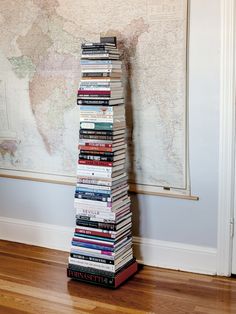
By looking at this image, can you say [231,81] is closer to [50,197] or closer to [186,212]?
[186,212]

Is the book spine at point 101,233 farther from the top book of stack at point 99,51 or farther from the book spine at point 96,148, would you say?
the top book of stack at point 99,51

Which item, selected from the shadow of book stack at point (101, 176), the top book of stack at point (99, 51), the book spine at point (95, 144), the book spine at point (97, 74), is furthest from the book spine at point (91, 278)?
the top book of stack at point (99, 51)

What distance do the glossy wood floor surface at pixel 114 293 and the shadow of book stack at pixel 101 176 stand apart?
0.11 metres

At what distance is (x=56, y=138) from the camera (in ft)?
10.4

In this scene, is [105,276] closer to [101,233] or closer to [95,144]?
[101,233]

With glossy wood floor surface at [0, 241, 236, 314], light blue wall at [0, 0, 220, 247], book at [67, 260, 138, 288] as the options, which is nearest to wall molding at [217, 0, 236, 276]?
light blue wall at [0, 0, 220, 247]

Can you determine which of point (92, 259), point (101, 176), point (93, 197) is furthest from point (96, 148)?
point (92, 259)

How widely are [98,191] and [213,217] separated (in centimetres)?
72

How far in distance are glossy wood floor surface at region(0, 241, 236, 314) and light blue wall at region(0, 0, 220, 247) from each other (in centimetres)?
27

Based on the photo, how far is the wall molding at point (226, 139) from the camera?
2.57 m

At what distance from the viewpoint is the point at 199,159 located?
9.13ft

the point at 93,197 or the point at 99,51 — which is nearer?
the point at 99,51

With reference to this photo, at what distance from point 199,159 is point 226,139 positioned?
21cm

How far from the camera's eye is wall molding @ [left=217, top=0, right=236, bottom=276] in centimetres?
257
